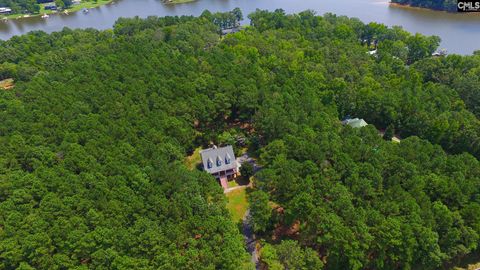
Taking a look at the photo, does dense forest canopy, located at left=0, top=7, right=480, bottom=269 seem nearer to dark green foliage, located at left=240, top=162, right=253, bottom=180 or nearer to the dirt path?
the dirt path

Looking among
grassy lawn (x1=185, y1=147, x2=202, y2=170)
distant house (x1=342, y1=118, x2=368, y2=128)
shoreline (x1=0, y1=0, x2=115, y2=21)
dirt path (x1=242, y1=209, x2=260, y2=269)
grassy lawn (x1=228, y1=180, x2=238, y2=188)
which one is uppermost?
shoreline (x1=0, y1=0, x2=115, y2=21)

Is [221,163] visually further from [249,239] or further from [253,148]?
[249,239]

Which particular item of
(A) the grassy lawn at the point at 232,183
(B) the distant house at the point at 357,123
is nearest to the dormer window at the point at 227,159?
(A) the grassy lawn at the point at 232,183

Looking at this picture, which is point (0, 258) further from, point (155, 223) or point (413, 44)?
point (413, 44)

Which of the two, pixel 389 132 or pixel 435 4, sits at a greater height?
pixel 435 4

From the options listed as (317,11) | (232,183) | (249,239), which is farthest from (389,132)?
(317,11)

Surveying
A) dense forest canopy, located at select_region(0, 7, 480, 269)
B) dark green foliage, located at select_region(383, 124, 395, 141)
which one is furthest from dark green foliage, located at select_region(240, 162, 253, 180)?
dark green foliage, located at select_region(383, 124, 395, 141)
